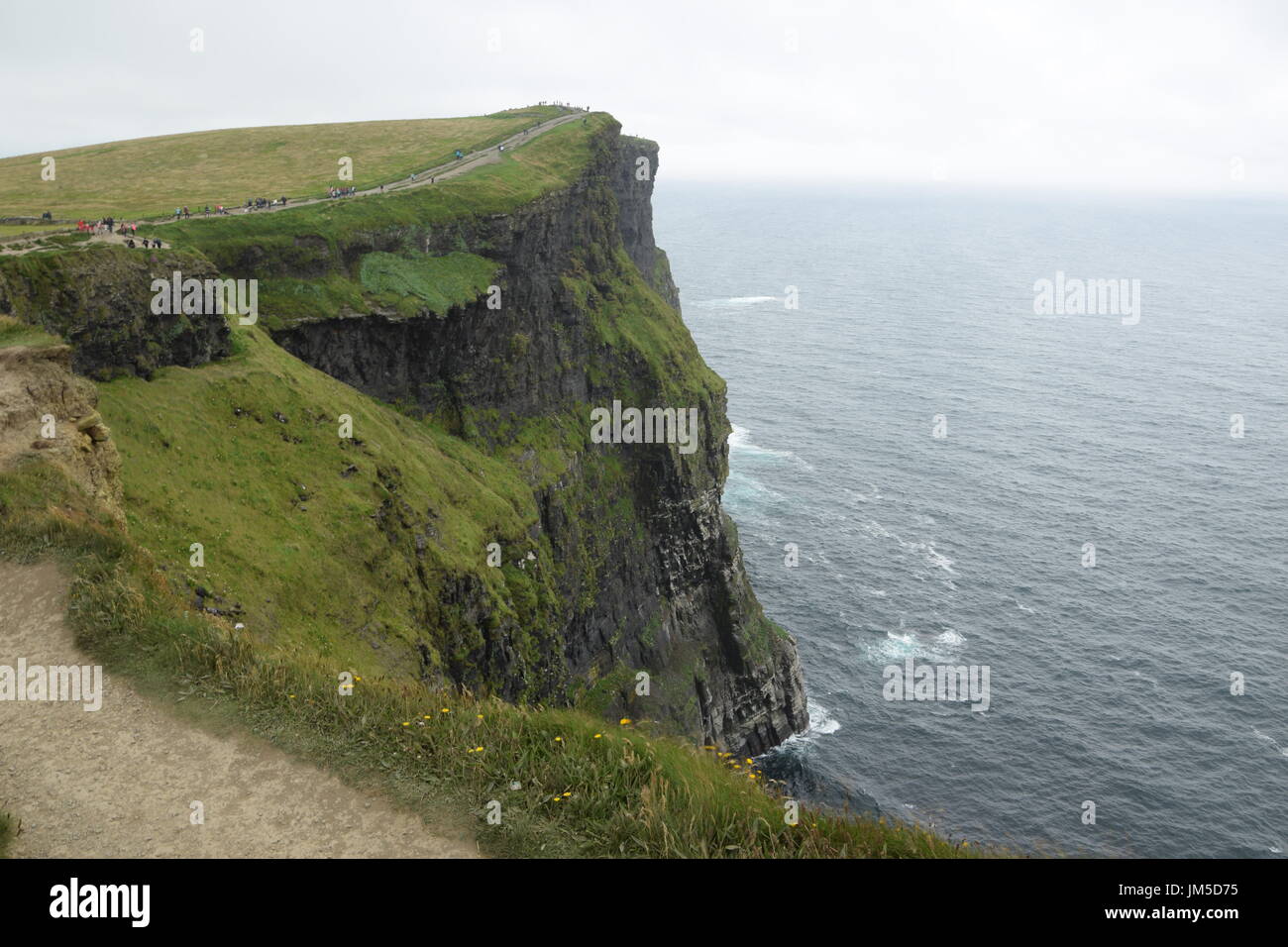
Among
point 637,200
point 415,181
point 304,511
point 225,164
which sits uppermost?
point 637,200

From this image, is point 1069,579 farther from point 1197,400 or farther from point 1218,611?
point 1197,400

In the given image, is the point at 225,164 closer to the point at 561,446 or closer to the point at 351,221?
the point at 351,221

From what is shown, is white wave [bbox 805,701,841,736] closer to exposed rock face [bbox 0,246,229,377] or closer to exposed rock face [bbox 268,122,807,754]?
exposed rock face [bbox 268,122,807,754]

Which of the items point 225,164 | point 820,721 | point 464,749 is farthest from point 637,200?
point 464,749

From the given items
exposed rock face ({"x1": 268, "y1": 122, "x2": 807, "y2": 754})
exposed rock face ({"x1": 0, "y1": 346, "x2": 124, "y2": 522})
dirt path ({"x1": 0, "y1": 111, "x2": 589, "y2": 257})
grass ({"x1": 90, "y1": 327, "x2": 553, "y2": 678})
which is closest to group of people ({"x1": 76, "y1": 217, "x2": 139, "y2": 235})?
dirt path ({"x1": 0, "y1": 111, "x2": 589, "y2": 257})

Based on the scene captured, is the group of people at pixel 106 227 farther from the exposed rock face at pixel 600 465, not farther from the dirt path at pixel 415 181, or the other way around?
the exposed rock face at pixel 600 465
